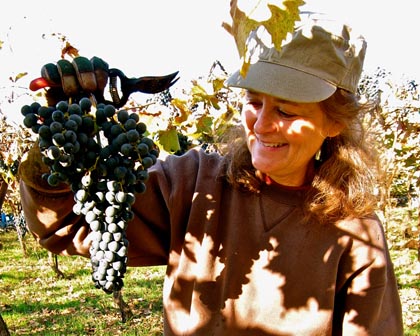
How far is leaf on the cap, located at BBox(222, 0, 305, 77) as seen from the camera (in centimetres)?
75

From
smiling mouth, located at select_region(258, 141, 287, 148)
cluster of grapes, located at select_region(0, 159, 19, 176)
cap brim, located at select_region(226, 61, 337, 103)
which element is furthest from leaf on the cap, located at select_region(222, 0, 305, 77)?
cluster of grapes, located at select_region(0, 159, 19, 176)

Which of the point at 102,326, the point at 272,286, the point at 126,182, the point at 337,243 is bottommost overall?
the point at 102,326

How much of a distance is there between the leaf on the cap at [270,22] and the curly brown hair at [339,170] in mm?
846

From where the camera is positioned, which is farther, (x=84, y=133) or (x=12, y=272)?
(x=12, y=272)

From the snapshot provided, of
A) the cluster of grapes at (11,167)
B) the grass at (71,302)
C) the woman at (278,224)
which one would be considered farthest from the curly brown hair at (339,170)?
the grass at (71,302)

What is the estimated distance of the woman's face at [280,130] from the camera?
153 cm

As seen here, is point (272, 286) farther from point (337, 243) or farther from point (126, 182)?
point (126, 182)

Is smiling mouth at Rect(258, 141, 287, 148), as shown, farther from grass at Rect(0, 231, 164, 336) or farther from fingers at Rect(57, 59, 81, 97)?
grass at Rect(0, 231, 164, 336)

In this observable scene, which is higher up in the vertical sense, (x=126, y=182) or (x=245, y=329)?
(x=126, y=182)

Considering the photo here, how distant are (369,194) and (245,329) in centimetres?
66

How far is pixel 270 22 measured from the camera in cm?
79

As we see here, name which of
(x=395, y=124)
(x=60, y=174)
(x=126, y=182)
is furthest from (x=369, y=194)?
(x=395, y=124)

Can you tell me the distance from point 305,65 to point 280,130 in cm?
21

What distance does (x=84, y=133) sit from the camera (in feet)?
3.69
